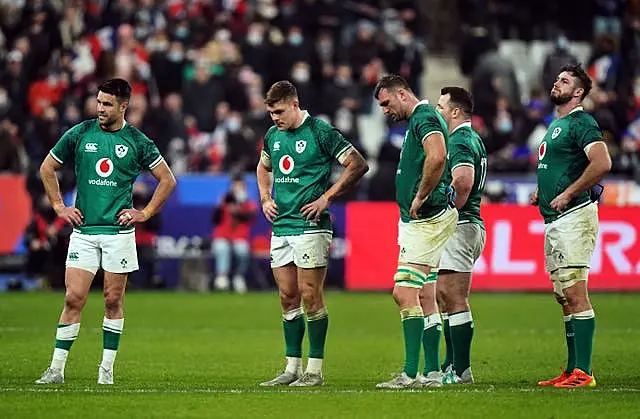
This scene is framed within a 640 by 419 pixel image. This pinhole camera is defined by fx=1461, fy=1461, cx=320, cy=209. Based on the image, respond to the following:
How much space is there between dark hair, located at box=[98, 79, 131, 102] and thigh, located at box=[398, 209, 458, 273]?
2.67 metres

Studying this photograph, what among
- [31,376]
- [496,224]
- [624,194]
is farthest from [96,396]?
[624,194]

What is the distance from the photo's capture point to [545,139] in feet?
42.9

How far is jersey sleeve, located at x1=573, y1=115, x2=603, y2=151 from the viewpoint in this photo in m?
12.7

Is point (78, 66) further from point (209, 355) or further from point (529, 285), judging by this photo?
point (209, 355)

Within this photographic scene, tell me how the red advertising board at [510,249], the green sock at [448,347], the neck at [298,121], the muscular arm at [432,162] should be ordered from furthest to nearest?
the red advertising board at [510,249], the green sock at [448,347], the neck at [298,121], the muscular arm at [432,162]

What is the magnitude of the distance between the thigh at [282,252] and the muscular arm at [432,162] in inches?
54.0

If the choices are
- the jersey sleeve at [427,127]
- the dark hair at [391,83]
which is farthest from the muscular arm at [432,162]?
the dark hair at [391,83]

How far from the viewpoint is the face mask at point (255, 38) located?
29.7 meters

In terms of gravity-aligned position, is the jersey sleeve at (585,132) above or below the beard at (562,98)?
below

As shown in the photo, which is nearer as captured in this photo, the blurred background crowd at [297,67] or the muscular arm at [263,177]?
the muscular arm at [263,177]

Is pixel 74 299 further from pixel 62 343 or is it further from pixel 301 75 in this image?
pixel 301 75

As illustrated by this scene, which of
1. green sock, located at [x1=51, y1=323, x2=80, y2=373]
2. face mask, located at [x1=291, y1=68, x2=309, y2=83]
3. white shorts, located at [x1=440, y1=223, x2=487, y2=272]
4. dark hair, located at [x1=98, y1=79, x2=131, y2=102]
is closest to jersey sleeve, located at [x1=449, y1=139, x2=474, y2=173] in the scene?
white shorts, located at [x1=440, y1=223, x2=487, y2=272]

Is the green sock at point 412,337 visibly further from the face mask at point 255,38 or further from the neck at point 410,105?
the face mask at point 255,38

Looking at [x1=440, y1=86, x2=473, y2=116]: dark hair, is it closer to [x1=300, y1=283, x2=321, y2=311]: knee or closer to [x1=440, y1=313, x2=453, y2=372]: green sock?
[x1=440, y1=313, x2=453, y2=372]: green sock
